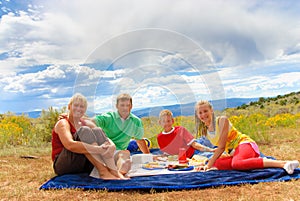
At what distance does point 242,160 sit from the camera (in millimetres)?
3688

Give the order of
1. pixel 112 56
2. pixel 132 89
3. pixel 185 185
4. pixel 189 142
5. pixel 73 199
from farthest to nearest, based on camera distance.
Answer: pixel 189 142 → pixel 132 89 → pixel 112 56 → pixel 185 185 → pixel 73 199

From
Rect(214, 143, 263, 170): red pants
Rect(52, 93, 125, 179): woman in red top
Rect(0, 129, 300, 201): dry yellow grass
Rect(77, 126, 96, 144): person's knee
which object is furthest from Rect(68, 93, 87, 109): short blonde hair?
Rect(214, 143, 263, 170): red pants

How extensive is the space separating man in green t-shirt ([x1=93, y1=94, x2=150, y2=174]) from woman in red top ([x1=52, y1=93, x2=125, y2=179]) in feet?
0.72

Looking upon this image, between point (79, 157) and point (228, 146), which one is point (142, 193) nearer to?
point (79, 157)

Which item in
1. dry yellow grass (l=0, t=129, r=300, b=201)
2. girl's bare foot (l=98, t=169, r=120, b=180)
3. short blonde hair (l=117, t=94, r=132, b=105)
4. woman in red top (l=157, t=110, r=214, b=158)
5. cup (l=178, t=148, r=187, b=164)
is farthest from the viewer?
woman in red top (l=157, t=110, r=214, b=158)

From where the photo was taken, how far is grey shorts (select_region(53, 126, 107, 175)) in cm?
352

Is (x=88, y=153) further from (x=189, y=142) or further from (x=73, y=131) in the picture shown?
(x=189, y=142)

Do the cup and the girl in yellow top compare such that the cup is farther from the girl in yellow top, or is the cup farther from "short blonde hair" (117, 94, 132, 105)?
"short blonde hair" (117, 94, 132, 105)

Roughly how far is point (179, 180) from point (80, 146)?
113 centimetres

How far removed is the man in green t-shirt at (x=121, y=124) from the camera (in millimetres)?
3943

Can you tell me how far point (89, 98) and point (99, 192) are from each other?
109cm

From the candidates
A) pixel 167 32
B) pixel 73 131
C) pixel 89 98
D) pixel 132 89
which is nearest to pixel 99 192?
pixel 73 131

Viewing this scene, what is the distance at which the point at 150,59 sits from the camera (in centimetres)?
410

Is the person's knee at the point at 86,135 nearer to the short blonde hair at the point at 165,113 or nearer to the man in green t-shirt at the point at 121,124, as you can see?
the man in green t-shirt at the point at 121,124
